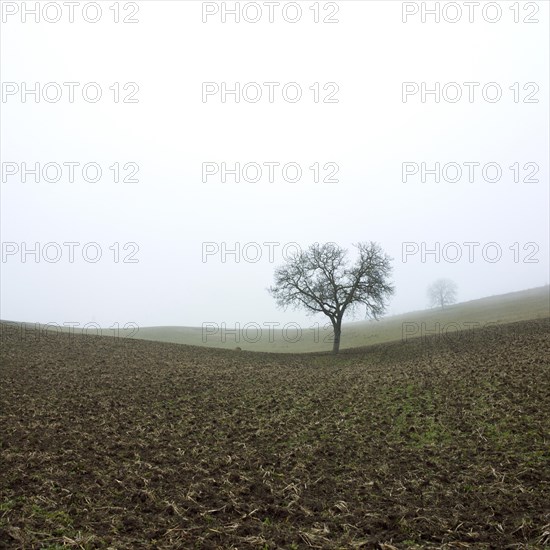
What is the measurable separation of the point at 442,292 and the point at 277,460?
124812 mm

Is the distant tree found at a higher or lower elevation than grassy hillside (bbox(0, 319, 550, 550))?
higher

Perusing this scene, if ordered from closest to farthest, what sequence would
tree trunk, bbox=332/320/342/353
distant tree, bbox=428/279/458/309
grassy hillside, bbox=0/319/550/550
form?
grassy hillside, bbox=0/319/550/550 < tree trunk, bbox=332/320/342/353 < distant tree, bbox=428/279/458/309

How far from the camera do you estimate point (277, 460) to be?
10.2 meters

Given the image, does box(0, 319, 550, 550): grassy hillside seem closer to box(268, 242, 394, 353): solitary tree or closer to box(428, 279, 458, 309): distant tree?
box(268, 242, 394, 353): solitary tree

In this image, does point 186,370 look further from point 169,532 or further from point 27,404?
point 169,532

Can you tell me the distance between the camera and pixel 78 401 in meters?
14.8

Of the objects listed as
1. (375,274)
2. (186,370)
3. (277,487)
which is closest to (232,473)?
(277,487)

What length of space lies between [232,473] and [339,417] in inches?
226

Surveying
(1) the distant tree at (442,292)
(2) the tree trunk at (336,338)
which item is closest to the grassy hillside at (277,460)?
(2) the tree trunk at (336,338)

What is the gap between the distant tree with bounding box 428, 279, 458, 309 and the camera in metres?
120

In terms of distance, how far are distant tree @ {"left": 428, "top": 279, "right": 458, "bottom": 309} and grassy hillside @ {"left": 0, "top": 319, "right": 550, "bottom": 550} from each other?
109 metres

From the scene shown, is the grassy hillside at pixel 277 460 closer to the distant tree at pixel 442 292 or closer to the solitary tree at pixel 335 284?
the solitary tree at pixel 335 284

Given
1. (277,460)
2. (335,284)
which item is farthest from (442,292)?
(277,460)

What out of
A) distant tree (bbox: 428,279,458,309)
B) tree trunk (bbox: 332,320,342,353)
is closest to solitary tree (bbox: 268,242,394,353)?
tree trunk (bbox: 332,320,342,353)
